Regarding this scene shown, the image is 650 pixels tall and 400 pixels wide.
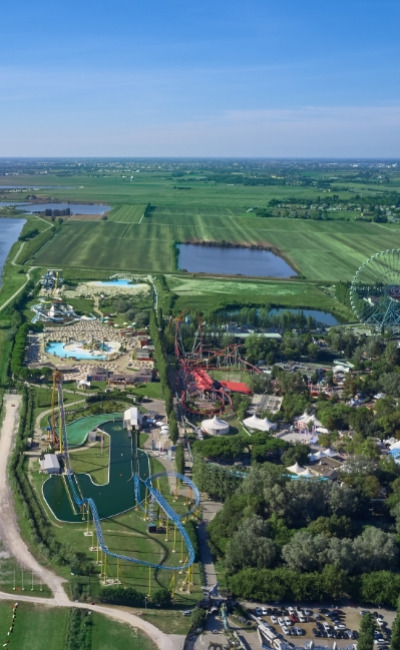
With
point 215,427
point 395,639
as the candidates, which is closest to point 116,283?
point 215,427

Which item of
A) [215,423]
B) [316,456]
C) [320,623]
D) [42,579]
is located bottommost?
[320,623]

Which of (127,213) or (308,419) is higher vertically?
(127,213)

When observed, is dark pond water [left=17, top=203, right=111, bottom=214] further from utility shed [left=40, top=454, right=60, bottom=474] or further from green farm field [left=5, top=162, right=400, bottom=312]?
utility shed [left=40, top=454, right=60, bottom=474]

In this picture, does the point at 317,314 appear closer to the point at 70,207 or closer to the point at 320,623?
the point at 320,623

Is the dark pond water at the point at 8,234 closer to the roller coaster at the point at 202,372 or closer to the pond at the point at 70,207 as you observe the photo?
the pond at the point at 70,207

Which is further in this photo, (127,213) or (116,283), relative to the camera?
(127,213)

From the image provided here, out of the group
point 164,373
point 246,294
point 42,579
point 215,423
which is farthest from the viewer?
point 246,294

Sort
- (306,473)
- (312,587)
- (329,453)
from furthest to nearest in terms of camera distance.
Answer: (329,453) < (306,473) < (312,587)
